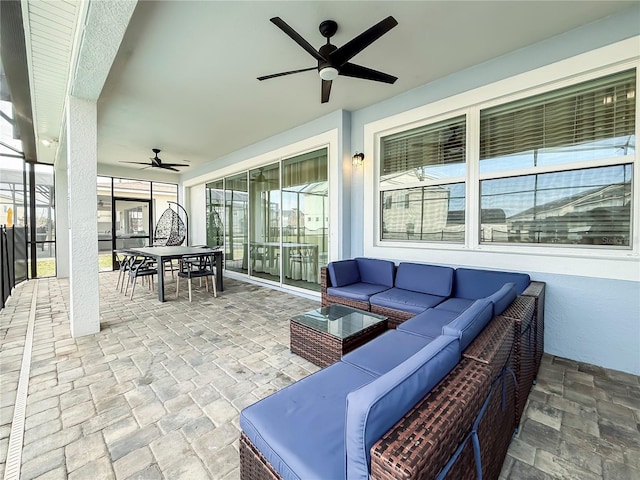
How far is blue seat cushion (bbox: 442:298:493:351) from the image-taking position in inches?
52.3

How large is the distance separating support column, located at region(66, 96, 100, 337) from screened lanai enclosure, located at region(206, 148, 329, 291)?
3.00 metres

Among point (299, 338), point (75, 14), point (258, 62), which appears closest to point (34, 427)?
point (299, 338)

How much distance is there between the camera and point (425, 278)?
11.3 ft

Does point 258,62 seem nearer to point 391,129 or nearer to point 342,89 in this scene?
point 342,89

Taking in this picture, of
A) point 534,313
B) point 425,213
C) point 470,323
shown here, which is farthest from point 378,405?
point 425,213

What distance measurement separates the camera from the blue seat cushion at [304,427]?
3.25ft

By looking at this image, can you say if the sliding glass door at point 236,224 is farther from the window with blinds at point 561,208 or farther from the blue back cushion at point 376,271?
the window with blinds at point 561,208

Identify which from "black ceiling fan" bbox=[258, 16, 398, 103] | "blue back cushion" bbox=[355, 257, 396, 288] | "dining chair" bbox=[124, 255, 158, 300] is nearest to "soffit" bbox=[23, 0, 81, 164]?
"black ceiling fan" bbox=[258, 16, 398, 103]

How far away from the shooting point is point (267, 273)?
20.2ft

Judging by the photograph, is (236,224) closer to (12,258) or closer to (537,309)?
(12,258)

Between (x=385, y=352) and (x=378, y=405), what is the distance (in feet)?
3.65

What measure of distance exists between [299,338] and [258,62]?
9.98 feet

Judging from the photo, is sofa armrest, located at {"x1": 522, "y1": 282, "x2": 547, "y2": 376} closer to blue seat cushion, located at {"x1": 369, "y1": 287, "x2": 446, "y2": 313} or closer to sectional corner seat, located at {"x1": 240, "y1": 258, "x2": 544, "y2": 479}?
sectional corner seat, located at {"x1": 240, "y1": 258, "x2": 544, "y2": 479}

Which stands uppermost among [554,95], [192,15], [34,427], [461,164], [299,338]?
[192,15]
